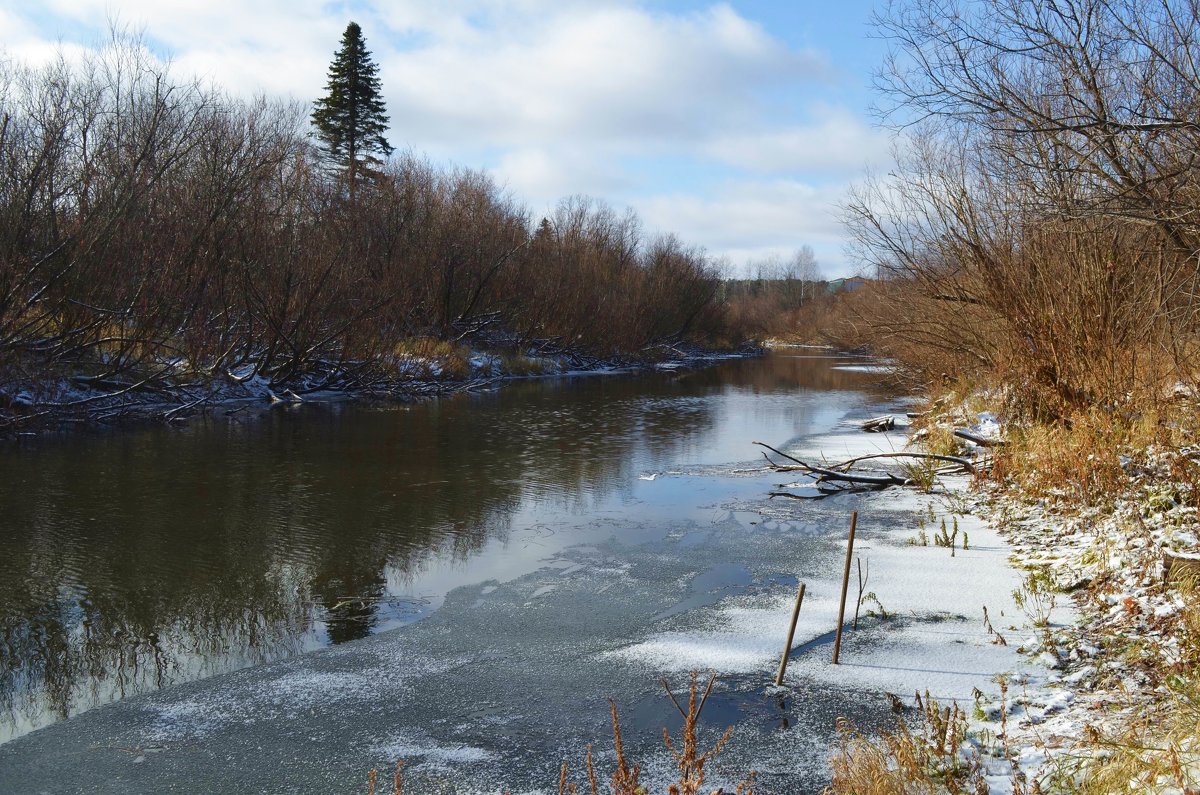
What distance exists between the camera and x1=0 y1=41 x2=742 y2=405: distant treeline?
55.9 feet

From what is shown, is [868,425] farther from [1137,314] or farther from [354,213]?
[354,213]

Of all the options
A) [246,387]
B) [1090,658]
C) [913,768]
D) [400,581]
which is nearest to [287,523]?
[400,581]

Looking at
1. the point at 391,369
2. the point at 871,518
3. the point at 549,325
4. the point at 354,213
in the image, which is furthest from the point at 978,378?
the point at 549,325

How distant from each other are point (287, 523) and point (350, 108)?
133ft

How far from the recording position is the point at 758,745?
4586mm

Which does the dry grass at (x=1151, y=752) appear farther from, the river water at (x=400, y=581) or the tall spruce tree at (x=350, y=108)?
the tall spruce tree at (x=350, y=108)

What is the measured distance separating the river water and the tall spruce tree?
32.9m

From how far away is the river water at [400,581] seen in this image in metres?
5.00

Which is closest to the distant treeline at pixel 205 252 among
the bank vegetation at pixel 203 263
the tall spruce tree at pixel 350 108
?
the bank vegetation at pixel 203 263

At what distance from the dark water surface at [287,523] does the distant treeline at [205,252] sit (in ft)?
10.1

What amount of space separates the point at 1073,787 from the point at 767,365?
150 feet

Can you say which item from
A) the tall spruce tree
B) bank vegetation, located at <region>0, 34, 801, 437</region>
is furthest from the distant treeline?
the tall spruce tree

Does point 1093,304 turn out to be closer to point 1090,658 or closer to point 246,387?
point 1090,658

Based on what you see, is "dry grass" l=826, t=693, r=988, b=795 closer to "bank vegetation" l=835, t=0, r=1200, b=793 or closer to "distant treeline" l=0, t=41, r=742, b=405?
"bank vegetation" l=835, t=0, r=1200, b=793
